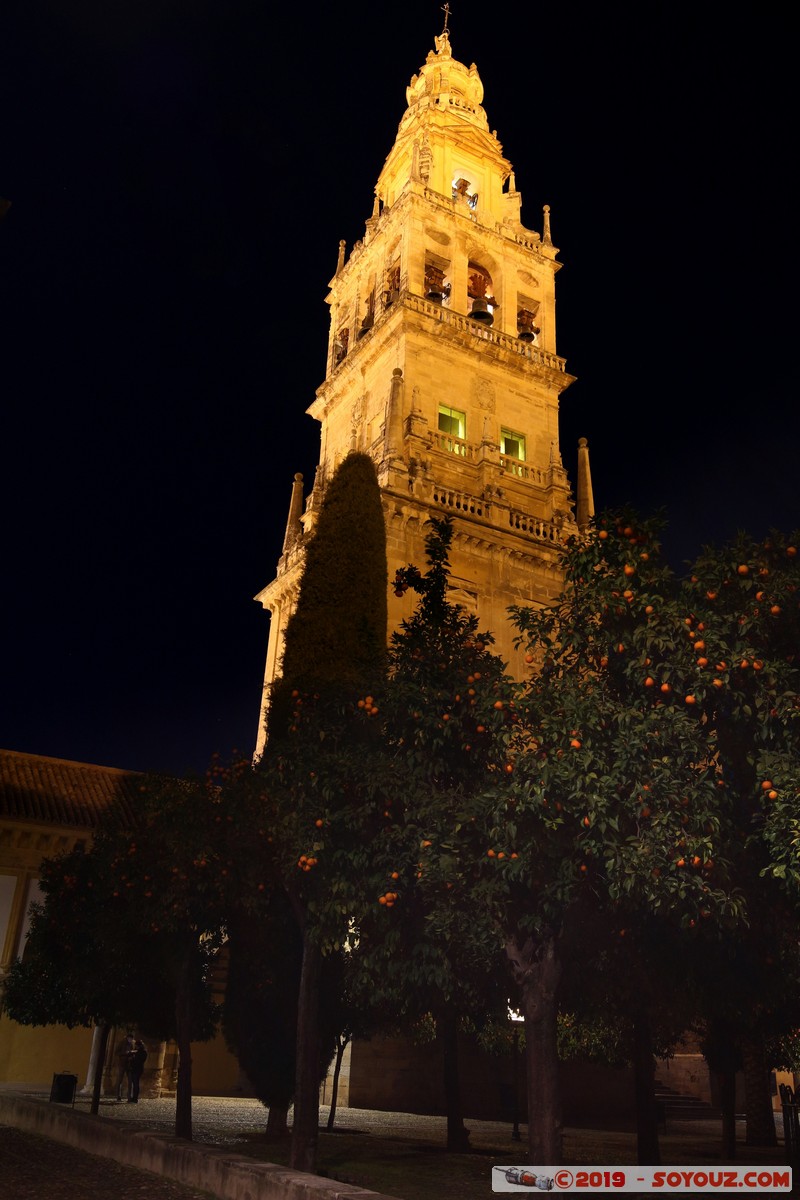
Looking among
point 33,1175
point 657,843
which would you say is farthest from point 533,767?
point 33,1175

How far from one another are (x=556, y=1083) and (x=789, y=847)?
3863 millimetres

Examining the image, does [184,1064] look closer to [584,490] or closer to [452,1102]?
[452,1102]

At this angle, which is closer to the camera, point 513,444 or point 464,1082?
point 464,1082

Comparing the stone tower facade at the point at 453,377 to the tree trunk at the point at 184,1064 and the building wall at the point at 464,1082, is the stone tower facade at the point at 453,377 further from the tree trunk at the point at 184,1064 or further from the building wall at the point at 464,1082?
the tree trunk at the point at 184,1064

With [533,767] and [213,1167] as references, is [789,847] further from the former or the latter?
[213,1167]

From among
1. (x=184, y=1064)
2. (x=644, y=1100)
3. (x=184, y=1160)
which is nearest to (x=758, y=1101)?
(x=644, y=1100)

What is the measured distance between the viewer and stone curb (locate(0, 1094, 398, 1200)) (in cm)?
1046

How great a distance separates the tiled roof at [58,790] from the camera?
114 ft

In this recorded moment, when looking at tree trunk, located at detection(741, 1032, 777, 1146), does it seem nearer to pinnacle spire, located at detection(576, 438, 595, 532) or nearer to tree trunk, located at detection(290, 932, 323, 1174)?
tree trunk, located at detection(290, 932, 323, 1174)

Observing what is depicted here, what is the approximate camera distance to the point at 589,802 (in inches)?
403

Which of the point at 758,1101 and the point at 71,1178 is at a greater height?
the point at 758,1101

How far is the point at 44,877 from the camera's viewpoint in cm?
2409

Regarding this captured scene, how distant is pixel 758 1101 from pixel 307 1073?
14.7 meters

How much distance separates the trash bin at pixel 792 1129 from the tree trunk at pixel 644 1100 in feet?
9.38
